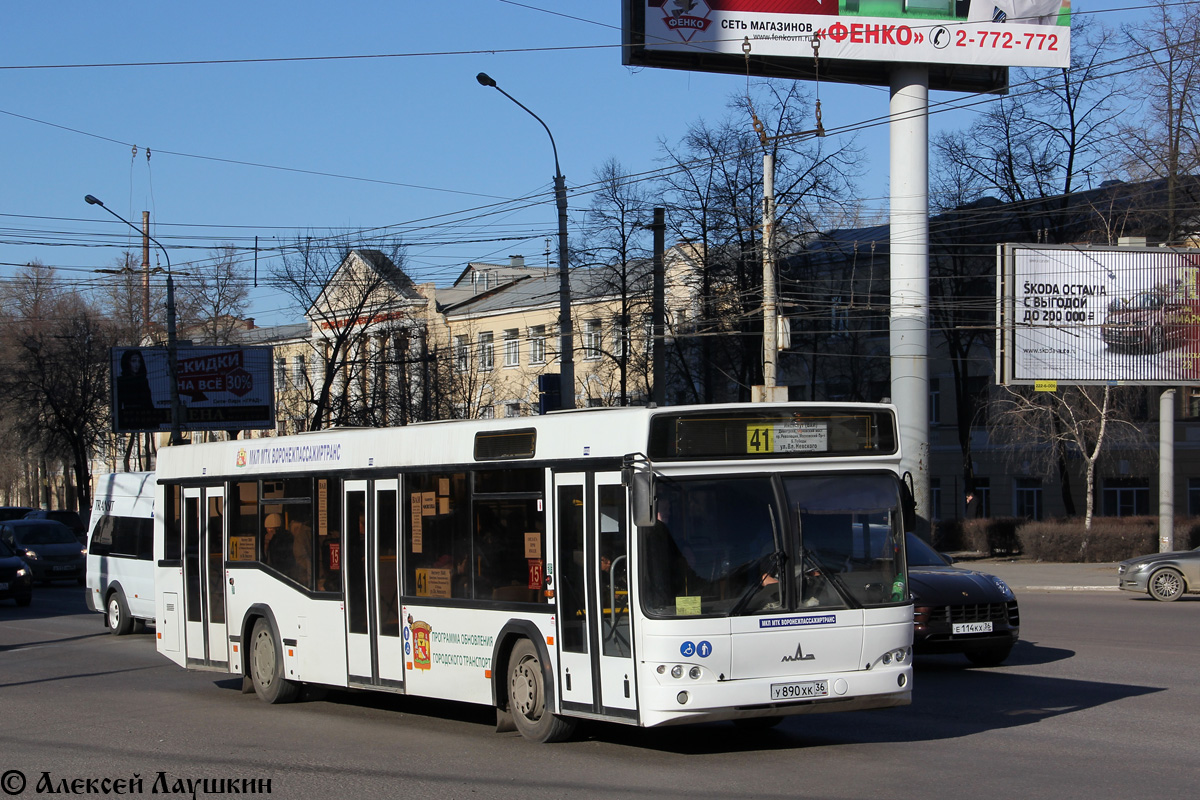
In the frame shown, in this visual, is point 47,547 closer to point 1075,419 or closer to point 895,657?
point 1075,419

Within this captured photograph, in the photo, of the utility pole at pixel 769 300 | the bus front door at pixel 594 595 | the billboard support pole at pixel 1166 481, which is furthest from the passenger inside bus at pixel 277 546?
the billboard support pole at pixel 1166 481

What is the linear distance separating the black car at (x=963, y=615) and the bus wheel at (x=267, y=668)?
6200mm

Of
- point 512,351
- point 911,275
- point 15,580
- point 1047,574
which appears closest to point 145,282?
point 512,351

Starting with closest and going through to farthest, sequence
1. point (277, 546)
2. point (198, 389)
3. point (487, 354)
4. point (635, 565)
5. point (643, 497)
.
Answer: point (643, 497)
point (635, 565)
point (277, 546)
point (198, 389)
point (487, 354)

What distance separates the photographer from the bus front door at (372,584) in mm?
11062

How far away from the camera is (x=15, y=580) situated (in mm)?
27078

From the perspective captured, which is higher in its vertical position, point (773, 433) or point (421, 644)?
point (773, 433)

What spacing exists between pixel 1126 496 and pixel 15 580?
38.5 m

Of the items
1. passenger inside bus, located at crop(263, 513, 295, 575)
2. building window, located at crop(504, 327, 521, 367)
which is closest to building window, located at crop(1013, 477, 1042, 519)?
building window, located at crop(504, 327, 521, 367)

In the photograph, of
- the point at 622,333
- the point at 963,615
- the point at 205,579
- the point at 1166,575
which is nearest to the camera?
the point at 963,615

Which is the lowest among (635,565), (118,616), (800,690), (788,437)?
(118,616)

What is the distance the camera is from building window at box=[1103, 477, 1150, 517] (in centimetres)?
4806

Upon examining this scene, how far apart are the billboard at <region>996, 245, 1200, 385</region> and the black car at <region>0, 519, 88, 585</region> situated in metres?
24.0

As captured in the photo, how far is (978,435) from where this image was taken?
52.0 metres
